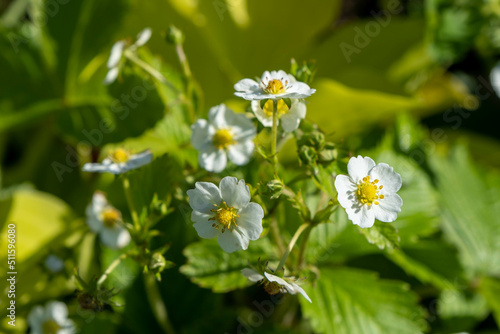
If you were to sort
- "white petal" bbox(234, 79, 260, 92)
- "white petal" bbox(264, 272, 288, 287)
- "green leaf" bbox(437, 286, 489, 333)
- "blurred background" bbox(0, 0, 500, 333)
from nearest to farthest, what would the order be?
"white petal" bbox(264, 272, 288, 287)
"white petal" bbox(234, 79, 260, 92)
"blurred background" bbox(0, 0, 500, 333)
"green leaf" bbox(437, 286, 489, 333)

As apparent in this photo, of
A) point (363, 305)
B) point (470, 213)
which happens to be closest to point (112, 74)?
point (363, 305)

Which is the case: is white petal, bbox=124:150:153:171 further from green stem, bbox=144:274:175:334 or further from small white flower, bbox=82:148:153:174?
green stem, bbox=144:274:175:334

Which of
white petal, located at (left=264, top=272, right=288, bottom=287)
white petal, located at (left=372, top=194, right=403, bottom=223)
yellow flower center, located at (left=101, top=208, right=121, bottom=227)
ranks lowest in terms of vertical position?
yellow flower center, located at (left=101, top=208, right=121, bottom=227)

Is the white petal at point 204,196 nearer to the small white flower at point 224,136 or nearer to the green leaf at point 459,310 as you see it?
the small white flower at point 224,136

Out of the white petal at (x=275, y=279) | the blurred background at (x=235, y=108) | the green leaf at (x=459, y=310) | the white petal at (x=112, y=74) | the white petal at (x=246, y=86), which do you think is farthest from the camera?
the green leaf at (x=459, y=310)

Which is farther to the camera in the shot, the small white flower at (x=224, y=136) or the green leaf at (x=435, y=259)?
the green leaf at (x=435, y=259)

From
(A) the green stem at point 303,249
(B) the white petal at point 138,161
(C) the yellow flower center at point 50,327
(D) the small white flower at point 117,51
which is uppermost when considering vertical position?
(D) the small white flower at point 117,51

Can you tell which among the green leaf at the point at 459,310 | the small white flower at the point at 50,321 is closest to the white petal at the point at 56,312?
the small white flower at the point at 50,321

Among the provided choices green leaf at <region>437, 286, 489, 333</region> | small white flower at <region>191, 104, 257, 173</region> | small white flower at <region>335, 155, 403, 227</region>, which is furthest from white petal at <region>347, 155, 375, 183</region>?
green leaf at <region>437, 286, 489, 333</region>

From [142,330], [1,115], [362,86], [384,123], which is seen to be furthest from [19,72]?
[384,123]
